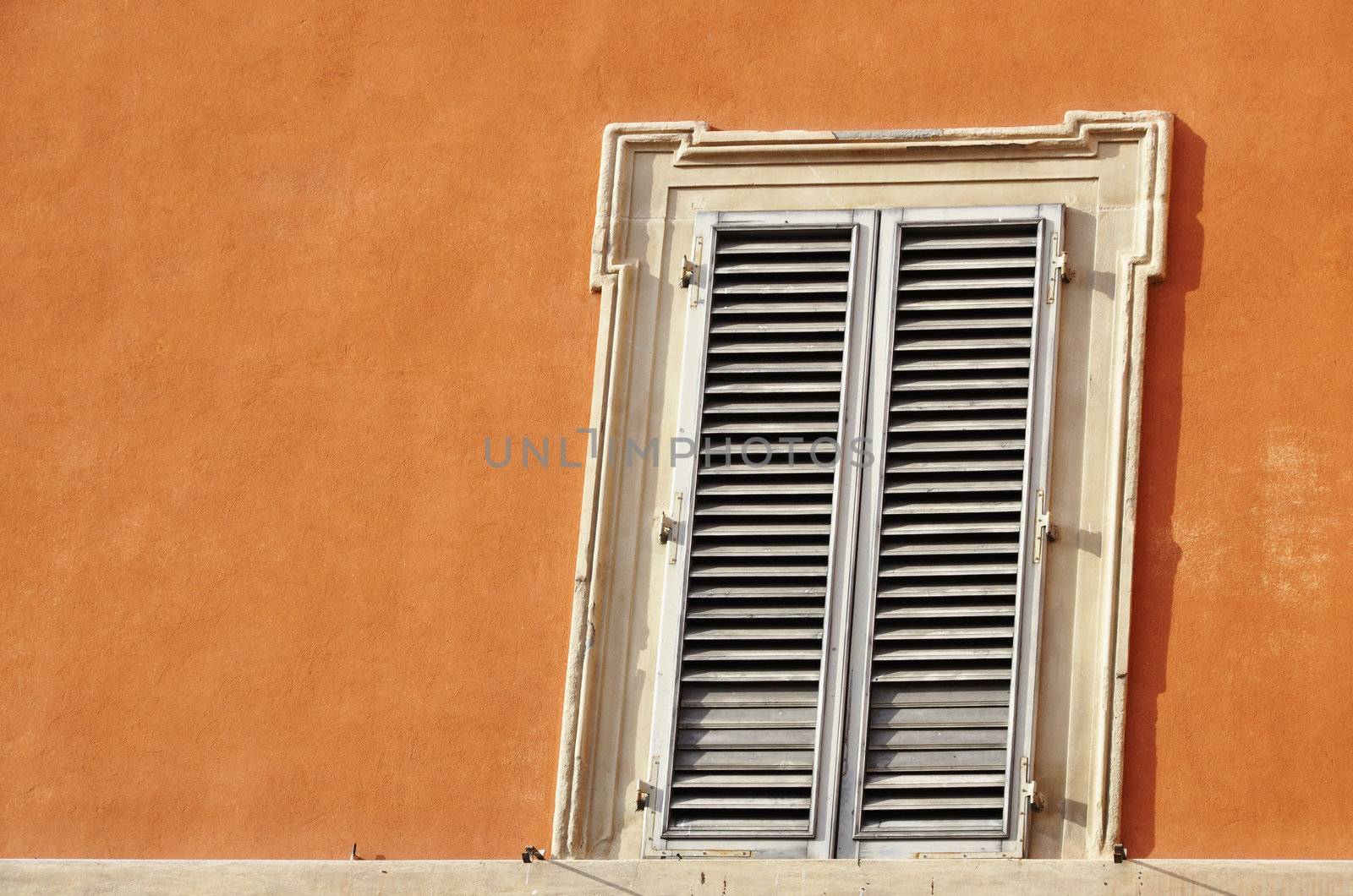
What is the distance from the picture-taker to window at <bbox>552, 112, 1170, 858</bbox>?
6.90m

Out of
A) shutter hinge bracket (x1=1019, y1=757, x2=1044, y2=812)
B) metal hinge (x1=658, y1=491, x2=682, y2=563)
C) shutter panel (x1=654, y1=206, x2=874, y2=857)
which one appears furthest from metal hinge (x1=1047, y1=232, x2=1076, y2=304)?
shutter hinge bracket (x1=1019, y1=757, x2=1044, y2=812)

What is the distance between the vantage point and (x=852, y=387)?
7.26 metres

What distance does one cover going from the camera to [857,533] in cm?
713

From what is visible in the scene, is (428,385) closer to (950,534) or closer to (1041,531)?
(950,534)

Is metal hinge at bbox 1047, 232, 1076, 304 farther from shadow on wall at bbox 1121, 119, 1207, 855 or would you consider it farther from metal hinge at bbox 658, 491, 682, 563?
metal hinge at bbox 658, 491, 682, 563

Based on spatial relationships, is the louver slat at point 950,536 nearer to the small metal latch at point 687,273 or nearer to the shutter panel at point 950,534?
the shutter panel at point 950,534

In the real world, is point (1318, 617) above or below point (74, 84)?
below

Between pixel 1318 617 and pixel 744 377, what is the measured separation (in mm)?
1787

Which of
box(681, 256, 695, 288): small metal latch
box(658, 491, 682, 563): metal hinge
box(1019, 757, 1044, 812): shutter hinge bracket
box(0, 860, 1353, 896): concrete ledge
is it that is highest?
box(681, 256, 695, 288): small metal latch

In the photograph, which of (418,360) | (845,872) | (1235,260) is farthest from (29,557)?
(1235,260)

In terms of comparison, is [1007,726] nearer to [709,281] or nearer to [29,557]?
[709,281]

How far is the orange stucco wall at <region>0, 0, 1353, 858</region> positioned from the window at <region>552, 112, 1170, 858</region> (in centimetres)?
12

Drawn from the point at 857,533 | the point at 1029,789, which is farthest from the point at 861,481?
the point at 1029,789

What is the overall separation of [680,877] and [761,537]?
3.47 feet
